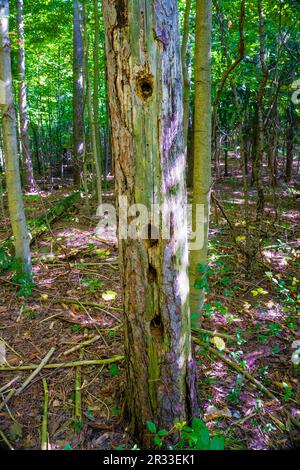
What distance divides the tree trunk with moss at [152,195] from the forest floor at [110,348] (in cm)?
37

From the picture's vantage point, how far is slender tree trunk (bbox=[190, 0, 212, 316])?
2745 mm

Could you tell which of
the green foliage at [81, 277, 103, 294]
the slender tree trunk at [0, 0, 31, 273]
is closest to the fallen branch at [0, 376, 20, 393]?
the green foliage at [81, 277, 103, 294]

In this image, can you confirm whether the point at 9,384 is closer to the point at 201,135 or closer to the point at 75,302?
the point at 75,302

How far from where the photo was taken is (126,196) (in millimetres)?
Result: 1897

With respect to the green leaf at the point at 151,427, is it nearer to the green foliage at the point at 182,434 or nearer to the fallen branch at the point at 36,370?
the green foliage at the point at 182,434

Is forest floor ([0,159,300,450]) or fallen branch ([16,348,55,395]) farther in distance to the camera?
fallen branch ([16,348,55,395])

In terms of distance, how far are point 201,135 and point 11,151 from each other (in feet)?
7.65

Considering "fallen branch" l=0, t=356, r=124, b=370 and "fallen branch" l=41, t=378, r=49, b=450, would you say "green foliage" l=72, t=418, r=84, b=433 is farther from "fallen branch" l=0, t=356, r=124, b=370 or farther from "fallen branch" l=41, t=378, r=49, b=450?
"fallen branch" l=0, t=356, r=124, b=370

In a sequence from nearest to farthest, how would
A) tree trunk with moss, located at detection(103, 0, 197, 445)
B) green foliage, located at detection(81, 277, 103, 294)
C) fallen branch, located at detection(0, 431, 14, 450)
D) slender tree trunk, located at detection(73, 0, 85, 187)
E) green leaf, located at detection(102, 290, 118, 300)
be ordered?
tree trunk with moss, located at detection(103, 0, 197, 445)
fallen branch, located at detection(0, 431, 14, 450)
green leaf, located at detection(102, 290, 118, 300)
green foliage, located at detection(81, 277, 103, 294)
slender tree trunk, located at detection(73, 0, 85, 187)

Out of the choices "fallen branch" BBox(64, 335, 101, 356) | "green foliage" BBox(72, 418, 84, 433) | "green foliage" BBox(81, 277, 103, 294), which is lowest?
"green foliage" BBox(72, 418, 84, 433)

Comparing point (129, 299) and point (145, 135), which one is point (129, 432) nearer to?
point (129, 299)

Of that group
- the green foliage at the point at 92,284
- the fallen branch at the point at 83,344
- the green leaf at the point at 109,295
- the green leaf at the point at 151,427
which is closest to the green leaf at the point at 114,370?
the fallen branch at the point at 83,344

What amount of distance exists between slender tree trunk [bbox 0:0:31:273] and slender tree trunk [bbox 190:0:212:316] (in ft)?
7.24

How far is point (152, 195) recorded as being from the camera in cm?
184
